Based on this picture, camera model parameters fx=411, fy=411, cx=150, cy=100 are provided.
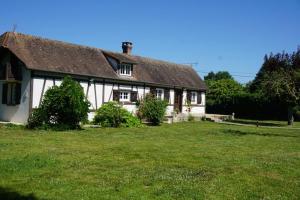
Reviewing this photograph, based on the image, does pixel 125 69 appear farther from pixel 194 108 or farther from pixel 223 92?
pixel 223 92

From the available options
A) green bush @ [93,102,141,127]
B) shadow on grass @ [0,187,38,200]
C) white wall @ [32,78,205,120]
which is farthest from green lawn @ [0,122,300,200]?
green bush @ [93,102,141,127]

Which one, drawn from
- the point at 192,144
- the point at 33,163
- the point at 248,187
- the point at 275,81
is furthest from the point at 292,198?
the point at 275,81

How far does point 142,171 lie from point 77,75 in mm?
16813

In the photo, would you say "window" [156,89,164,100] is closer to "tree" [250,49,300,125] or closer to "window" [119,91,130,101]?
"window" [119,91,130,101]

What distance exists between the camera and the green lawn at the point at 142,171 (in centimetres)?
841

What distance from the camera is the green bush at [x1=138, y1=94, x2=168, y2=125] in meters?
29.4

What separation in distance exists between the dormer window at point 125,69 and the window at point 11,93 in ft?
27.3

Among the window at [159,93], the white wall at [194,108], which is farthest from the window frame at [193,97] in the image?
the window at [159,93]

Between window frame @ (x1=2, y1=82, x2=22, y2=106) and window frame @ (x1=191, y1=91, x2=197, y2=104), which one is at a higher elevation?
window frame @ (x1=191, y1=91, x2=197, y2=104)

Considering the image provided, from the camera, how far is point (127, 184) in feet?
29.7

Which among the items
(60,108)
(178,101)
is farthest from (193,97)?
(60,108)

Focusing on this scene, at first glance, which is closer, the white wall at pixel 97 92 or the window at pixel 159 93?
the white wall at pixel 97 92

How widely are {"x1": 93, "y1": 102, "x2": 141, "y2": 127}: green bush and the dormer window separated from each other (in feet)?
15.3

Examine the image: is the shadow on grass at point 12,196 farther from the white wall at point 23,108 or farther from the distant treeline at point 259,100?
the distant treeline at point 259,100
